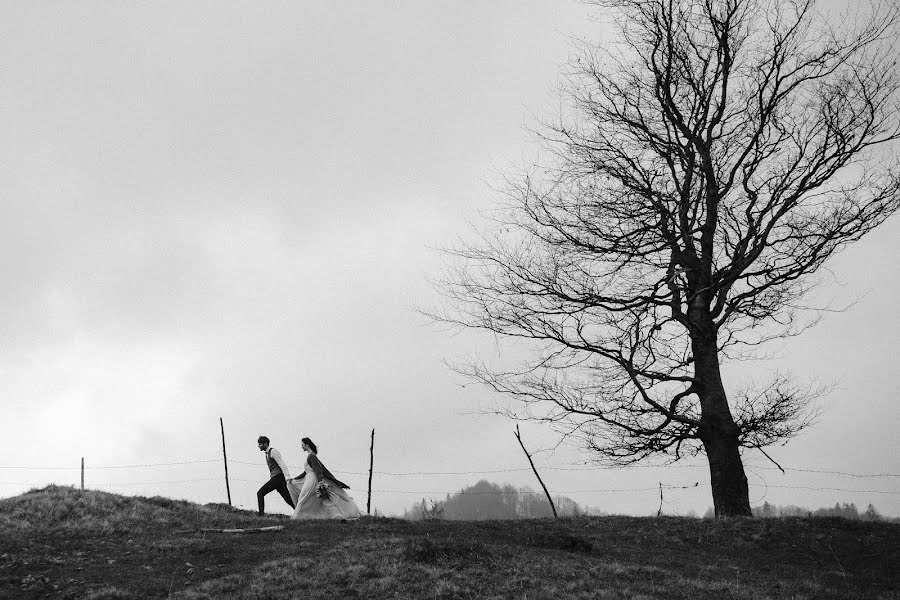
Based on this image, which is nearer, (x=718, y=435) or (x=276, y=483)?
(x=718, y=435)

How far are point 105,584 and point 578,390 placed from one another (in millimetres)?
9264

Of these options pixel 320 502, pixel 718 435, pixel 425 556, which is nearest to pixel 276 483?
pixel 320 502

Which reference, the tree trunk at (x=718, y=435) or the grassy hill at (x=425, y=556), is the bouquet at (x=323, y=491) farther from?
the tree trunk at (x=718, y=435)

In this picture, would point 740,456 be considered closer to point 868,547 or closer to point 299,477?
point 868,547

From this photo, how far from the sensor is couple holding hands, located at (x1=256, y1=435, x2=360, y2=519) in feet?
51.2

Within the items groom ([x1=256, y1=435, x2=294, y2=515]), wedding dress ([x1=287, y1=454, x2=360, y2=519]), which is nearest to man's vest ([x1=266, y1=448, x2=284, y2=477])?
groom ([x1=256, y1=435, x2=294, y2=515])

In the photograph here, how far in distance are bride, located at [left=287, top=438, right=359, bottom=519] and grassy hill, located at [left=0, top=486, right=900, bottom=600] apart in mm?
1416

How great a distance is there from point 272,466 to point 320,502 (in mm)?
1456

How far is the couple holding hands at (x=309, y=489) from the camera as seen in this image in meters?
15.6

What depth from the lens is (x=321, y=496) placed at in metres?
15.5

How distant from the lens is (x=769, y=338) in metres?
15.5

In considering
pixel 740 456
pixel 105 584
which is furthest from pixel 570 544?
pixel 105 584

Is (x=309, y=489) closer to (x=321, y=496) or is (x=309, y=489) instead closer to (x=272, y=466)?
(x=321, y=496)

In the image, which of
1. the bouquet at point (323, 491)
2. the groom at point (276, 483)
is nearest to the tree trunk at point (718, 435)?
the bouquet at point (323, 491)
